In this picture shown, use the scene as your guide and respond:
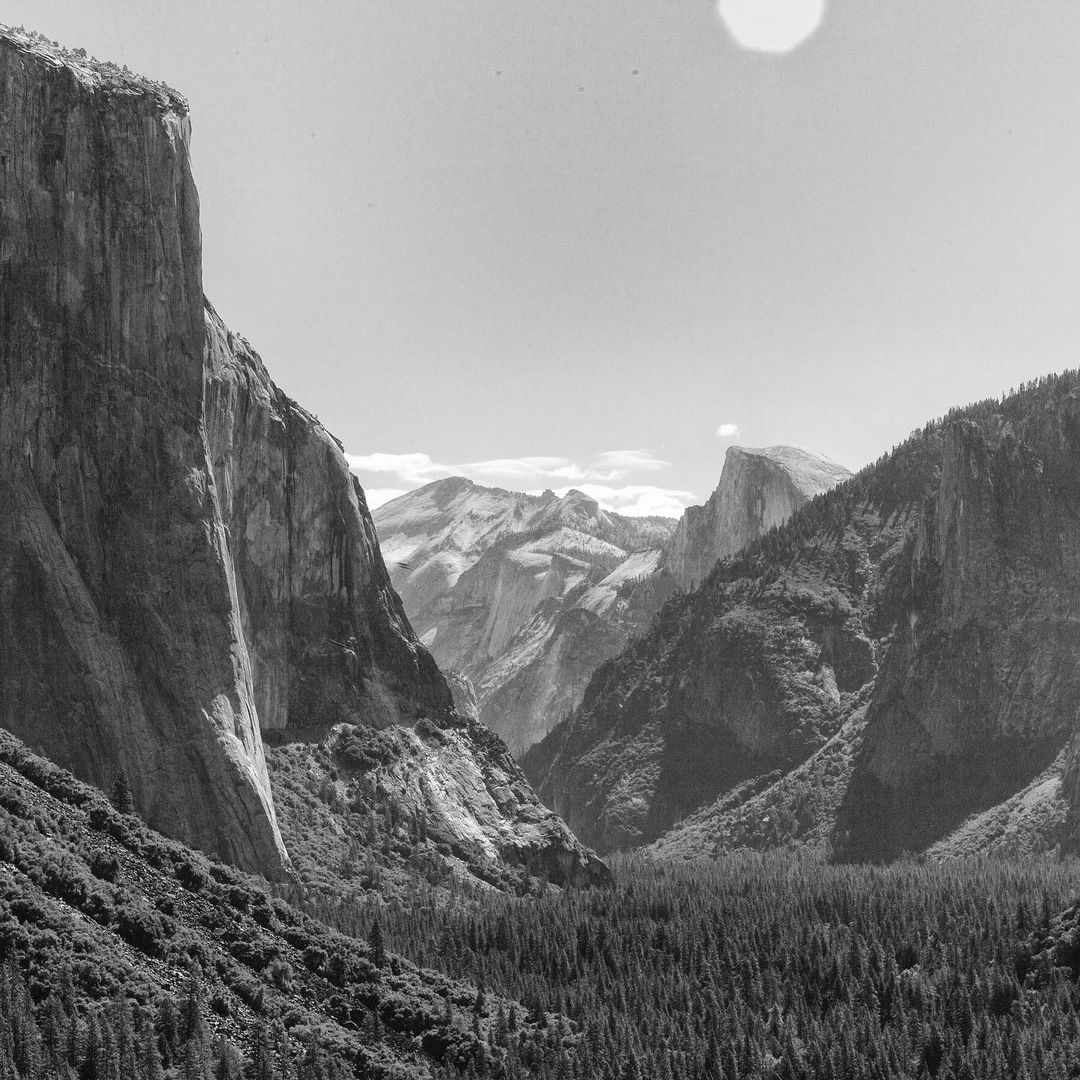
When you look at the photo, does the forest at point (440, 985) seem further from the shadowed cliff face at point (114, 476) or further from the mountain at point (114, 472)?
the shadowed cliff face at point (114, 476)

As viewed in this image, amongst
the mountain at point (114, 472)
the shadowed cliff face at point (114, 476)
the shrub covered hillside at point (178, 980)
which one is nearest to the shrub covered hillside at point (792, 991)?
the shrub covered hillside at point (178, 980)

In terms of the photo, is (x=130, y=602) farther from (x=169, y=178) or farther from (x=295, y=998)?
(x=295, y=998)

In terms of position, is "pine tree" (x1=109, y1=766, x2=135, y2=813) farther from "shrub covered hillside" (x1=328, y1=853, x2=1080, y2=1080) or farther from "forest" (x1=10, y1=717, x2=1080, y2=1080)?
"shrub covered hillside" (x1=328, y1=853, x2=1080, y2=1080)

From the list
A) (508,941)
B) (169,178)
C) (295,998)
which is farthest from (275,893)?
(169,178)

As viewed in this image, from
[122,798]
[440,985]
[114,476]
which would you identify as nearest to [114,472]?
[114,476]

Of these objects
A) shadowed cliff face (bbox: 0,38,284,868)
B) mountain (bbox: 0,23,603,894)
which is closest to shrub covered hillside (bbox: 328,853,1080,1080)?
mountain (bbox: 0,23,603,894)

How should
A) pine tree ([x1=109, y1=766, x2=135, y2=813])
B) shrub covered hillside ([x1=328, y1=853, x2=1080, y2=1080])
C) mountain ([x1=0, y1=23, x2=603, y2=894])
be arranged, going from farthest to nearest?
mountain ([x1=0, y1=23, x2=603, y2=894])
pine tree ([x1=109, y1=766, x2=135, y2=813])
shrub covered hillside ([x1=328, y1=853, x2=1080, y2=1080])
